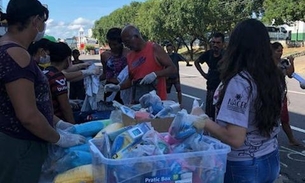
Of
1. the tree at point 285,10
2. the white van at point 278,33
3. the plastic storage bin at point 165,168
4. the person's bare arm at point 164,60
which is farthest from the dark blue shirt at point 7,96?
the white van at point 278,33

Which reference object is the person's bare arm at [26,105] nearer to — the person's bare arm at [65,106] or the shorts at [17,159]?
the shorts at [17,159]

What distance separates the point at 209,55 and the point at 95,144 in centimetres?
533

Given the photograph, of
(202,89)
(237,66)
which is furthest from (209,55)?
(202,89)

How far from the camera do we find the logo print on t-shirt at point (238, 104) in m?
2.16

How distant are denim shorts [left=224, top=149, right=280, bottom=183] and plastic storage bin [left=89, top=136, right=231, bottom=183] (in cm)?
30

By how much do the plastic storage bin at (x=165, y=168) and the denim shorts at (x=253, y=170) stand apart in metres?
0.30

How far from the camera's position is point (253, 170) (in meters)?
2.30

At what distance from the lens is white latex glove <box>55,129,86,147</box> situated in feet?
8.30

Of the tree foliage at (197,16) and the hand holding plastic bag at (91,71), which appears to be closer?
the hand holding plastic bag at (91,71)

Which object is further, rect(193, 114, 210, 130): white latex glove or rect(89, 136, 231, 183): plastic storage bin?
rect(193, 114, 210, 130): white latex glove

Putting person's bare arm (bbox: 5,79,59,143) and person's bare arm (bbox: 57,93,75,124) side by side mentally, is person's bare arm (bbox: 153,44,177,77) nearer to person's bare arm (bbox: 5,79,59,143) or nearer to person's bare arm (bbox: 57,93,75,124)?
person's bare arm (bbox: 57,93,75,124)

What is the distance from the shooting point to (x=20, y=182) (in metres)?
2.28

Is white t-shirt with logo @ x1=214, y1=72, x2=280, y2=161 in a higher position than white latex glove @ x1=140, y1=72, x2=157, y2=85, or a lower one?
higher

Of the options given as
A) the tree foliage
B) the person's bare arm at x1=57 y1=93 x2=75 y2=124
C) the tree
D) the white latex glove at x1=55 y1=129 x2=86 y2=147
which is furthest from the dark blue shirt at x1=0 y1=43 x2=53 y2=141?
the tree foliage
